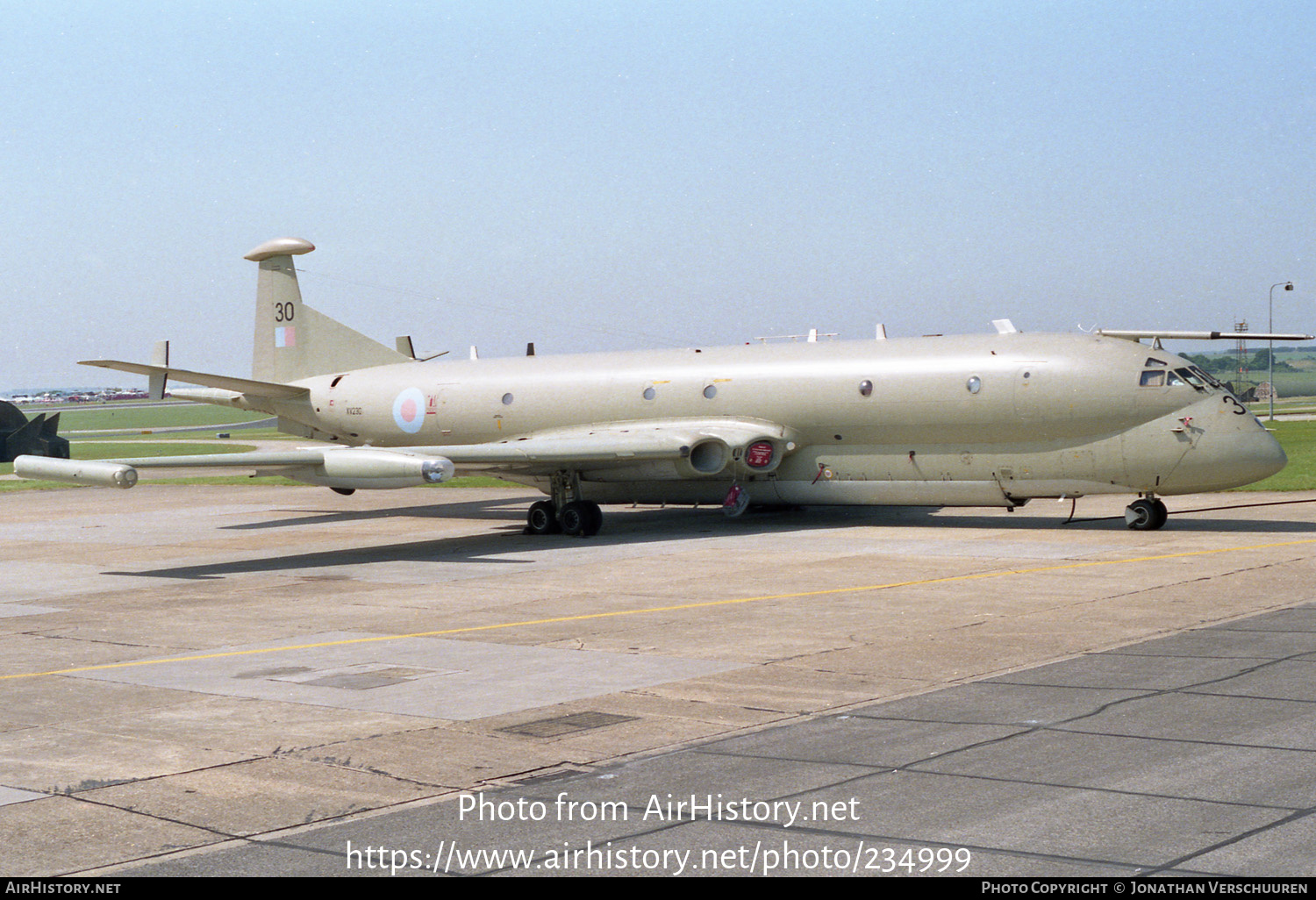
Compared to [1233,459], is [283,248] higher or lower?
higher

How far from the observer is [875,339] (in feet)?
83.4

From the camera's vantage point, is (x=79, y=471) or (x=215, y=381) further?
(x=215, y=381)

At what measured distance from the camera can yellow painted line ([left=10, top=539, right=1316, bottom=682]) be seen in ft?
42.2

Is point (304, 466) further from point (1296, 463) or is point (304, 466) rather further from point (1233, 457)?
point (1296, 463)

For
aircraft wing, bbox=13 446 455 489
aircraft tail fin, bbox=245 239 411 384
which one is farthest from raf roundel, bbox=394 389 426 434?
aircraft wing, bbox=13 446 455 489

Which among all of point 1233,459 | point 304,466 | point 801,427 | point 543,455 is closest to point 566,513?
Answer: point 543,455

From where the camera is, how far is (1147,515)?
22.8 metres

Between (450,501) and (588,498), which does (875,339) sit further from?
(450,501)

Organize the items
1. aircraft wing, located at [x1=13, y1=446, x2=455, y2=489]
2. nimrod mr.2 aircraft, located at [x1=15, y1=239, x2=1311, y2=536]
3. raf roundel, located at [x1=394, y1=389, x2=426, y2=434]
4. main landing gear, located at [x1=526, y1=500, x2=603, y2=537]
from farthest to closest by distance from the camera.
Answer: raf roundel, located at [x1=394, y1=389, x2=426, y2=434]
main landing gear, located at [x1=526, y1=500, x2=603, y2=537]
nimrod mr.2 aircraft, located at [x1=15, y1=239, x2=1311, y2=536]
aircraft wing, located at [x1=13, y1=446, x2=455, y2=489]

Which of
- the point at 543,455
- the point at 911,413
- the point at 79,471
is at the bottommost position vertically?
the point at 79,471

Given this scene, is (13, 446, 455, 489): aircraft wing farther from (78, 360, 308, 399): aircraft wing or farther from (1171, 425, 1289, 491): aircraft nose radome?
(1171, 425, 1289, 491): aircraft nose radome

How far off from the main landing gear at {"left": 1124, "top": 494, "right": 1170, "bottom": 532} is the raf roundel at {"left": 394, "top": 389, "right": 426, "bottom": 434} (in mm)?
14957

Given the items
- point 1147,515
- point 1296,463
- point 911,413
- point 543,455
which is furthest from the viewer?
point 1296,463

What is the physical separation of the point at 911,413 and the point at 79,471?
1356cm
